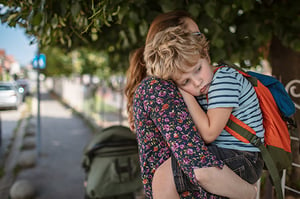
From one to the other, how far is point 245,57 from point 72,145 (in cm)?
555

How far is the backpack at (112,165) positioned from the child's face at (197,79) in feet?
5.31

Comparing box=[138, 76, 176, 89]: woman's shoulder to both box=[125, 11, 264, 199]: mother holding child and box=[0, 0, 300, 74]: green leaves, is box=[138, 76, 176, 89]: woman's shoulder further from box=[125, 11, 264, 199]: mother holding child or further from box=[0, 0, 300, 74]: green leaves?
box=[0, 0, 300, 74]: green leaves

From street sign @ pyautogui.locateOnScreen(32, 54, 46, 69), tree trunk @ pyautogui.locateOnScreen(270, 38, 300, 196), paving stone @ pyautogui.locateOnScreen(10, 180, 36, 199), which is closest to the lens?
tree trunk @ pyautogui.locateOnScreen(270, 38, 300, 196)

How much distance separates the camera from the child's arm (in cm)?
120

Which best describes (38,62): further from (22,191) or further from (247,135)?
(247,135)

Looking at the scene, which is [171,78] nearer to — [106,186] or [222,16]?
[222,16]

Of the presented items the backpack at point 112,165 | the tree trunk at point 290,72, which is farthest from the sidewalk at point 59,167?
the tree trunk at point 290,72

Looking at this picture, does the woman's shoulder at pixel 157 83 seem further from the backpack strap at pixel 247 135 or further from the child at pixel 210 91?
the backpack strap at pixel 247 135

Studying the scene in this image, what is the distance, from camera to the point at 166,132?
1187 mm

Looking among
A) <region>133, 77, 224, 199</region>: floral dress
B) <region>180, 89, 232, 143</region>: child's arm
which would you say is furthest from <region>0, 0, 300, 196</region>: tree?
<region>180, 89, 232, 143</region>: child's arm

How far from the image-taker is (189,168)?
3.82ft

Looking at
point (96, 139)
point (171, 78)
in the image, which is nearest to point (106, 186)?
point (96, 139)

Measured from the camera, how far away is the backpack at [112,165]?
105 inches

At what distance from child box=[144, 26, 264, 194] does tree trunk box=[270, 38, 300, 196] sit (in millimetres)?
981
